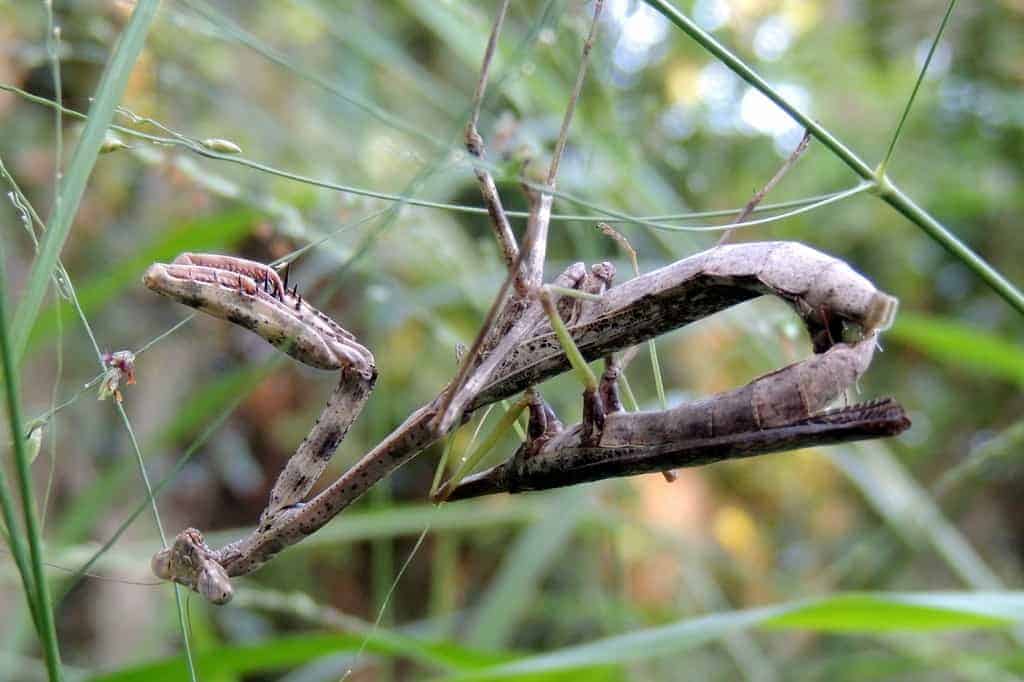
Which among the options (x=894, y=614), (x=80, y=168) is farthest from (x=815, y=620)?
(x=80, y=168)

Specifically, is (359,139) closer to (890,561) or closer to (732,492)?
(732,492)

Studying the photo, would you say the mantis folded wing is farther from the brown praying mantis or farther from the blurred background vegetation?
the blurred background vegetation

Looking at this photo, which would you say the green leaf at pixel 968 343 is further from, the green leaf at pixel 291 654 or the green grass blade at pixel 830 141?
the green leaf at pixel 291 654

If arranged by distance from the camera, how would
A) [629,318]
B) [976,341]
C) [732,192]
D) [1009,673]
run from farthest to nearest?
[732,192] < [1009,673] < [976,341] < [629,318]

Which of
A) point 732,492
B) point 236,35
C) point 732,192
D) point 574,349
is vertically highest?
point 732,192

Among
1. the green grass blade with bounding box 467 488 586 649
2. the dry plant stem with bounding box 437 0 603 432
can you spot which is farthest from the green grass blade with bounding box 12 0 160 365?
the green grass blade with bounding box 467 488 586 649

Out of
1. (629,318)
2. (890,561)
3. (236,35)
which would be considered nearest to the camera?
(236,35)

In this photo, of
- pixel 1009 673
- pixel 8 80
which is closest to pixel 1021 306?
pixel 1009 673
